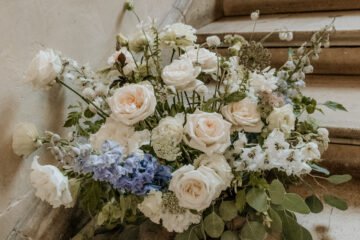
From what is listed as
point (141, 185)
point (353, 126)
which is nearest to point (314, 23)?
point (353, 126)

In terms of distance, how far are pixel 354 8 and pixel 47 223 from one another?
57.8 inches

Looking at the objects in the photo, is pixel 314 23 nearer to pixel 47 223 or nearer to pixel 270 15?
pixel 270 15

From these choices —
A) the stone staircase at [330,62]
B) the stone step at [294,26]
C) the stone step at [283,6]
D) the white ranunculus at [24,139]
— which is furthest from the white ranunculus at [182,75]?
the stone step at [283,6]

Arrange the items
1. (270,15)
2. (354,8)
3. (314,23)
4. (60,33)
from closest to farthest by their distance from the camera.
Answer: (60,33), (314,23), (354,8), (270,15)

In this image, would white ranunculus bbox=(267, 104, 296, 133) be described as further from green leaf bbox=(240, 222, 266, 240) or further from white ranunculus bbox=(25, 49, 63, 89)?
white ranunculus bbox=(25, 49, 63, 89)

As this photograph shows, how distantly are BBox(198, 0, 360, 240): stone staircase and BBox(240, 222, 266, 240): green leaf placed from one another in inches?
7.7

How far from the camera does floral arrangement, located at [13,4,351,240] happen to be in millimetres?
786

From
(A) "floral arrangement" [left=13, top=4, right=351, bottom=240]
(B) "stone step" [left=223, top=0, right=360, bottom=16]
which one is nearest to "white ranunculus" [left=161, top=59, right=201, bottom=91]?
(A) "floral arrangement" [left=13, top=4, right=351, bottom=240]

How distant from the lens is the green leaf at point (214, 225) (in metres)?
0.83

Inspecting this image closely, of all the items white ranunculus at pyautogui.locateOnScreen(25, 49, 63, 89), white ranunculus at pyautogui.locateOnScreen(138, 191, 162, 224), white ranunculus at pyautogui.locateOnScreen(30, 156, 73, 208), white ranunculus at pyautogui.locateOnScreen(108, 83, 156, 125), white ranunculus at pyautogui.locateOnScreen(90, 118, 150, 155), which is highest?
white ranunculus at pyautogui.locateOnScreen(25, 49, 63, 89)

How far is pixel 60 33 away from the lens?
1.04m

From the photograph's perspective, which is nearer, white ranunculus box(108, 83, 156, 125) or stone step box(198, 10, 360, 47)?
white ranunculus box(108, 83, 156, 125)

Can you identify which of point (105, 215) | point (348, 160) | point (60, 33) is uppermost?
point (60, 33)

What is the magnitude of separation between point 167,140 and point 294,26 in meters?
0.96
